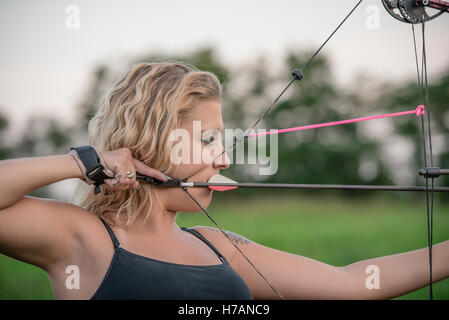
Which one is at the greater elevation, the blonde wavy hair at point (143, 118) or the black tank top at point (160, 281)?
the blonde wavy hair at point (143, 118)

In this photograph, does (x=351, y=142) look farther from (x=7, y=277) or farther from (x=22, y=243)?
(x=22, y=243)

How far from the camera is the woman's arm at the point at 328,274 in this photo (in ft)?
5.17

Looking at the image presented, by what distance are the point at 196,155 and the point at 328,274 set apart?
2.06 ft

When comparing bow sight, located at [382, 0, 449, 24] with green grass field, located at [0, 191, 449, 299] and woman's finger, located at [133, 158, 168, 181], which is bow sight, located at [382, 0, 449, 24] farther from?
green grass field, located at [0, 191, 449, 299]

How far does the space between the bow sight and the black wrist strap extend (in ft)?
3.46

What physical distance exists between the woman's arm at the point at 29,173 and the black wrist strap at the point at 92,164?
→ 25 millimetres

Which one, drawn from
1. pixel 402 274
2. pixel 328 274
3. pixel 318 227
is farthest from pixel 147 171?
pixel 318 227

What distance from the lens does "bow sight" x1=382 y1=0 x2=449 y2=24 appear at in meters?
1.54

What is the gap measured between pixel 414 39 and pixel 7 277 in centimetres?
549

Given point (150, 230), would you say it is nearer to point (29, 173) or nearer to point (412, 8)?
point (29, 173)

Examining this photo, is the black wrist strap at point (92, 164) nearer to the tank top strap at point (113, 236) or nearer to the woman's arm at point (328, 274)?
the tank top strap at point (113, 236)

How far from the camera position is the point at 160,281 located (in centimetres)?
127

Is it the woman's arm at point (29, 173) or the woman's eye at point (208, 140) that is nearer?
the woman's arm at point (29, 173)

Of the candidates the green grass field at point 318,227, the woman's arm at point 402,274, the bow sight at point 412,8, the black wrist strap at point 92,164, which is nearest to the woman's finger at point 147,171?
the black wrist strap at point 92,164
